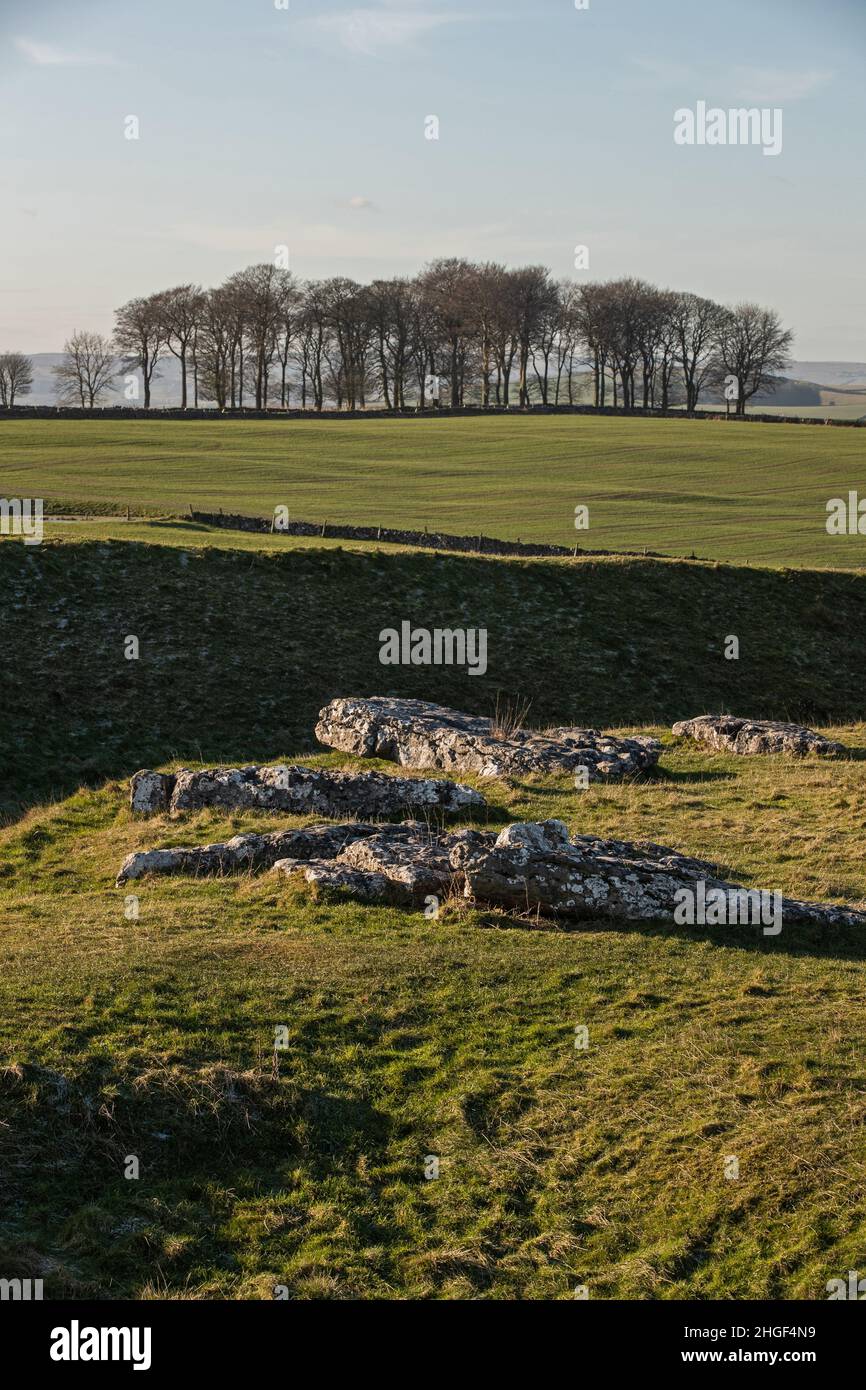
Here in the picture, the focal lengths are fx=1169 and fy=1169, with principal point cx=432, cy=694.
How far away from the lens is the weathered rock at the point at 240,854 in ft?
58.5

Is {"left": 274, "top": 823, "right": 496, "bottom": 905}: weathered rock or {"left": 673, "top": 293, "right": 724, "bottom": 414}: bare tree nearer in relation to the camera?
{"left": 274, "top": 823, "right": 496, "bottom": 905}: weathered rock

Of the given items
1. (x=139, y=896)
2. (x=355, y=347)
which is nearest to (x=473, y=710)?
(x=139, y=896)

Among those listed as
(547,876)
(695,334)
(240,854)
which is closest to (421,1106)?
(547,876)

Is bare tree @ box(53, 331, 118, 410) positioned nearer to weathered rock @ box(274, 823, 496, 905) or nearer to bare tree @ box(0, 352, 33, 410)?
bare tree @ box(0, 352, 33, 410)

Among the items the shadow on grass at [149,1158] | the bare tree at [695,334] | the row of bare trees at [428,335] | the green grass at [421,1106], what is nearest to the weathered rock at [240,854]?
the green grass at [421,1106]

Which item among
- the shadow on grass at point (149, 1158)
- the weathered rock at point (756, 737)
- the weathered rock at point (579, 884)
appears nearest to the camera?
the shadow on grass at point (149, 1158)

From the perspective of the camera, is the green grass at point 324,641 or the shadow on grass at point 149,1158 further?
the green grass at point 324,641

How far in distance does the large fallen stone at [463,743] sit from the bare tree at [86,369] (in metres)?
124

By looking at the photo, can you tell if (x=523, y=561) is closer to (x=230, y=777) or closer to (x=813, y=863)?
(x=230, y=777)

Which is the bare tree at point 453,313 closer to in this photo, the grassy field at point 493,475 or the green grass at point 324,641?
the grassy field at point 493,475

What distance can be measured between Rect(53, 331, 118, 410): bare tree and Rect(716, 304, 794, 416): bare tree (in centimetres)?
7277

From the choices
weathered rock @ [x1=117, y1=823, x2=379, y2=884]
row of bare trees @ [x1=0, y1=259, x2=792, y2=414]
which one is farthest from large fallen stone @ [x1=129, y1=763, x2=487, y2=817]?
row of bare trees @ [x1=0, y1=259, x2=792, y2=414]

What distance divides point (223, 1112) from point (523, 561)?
120 feet

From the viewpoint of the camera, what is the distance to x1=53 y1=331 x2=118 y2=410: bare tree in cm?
14212
